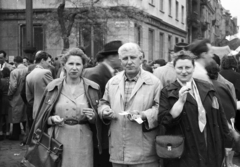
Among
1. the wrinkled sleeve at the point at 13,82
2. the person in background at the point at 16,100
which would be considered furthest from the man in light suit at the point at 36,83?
the wrinkled sleeve at the point at 13,82

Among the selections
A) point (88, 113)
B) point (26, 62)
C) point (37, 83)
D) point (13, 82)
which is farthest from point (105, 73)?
point (26, 62)

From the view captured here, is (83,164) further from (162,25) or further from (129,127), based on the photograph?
(162,25)

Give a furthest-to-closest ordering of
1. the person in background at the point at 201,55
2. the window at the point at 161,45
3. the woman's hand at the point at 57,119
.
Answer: the window at the point at 161,45, the person in background at the point at 201,55, the woman's hand at the point at 57,119

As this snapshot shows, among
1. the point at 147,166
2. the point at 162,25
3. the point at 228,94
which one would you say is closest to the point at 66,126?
the point at 147,166

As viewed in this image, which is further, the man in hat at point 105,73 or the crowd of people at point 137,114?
the man in hat at point 105,73

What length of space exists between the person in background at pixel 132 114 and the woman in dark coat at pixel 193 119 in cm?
18

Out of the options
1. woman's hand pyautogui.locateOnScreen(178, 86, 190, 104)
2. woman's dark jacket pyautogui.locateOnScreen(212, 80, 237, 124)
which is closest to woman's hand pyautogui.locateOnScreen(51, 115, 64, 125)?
woman's hand pyautogui.locateOnScreen(178, 86, 190, 104)

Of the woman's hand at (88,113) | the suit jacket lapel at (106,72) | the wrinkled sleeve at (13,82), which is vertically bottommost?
the woman's hand at (88,113)

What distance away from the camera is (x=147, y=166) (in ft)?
15.0

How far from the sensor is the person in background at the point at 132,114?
451 cm

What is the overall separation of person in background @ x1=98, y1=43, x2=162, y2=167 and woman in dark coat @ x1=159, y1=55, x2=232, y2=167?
0.18m

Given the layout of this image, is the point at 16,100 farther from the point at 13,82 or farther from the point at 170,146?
the point at 170,146

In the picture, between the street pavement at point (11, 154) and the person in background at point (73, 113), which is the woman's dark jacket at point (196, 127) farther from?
the street pavement at point (11, 154)

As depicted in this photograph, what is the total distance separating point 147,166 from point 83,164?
817 millimetres
